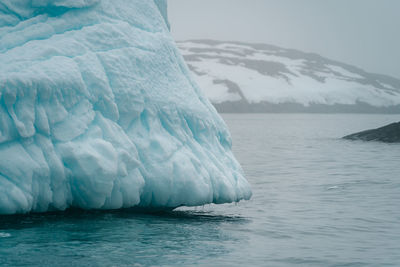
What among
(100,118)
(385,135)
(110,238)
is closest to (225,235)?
(110,238)

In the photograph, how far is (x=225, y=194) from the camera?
28.6ft

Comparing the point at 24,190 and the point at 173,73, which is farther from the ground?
the point at 173,73

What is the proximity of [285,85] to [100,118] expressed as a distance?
3544 inches

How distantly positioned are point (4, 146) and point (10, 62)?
46.8 inches

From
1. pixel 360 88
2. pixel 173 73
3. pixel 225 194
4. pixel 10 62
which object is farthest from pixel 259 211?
pixel 360 88

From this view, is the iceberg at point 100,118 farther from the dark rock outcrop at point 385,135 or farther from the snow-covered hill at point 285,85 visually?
the snow-covered hill at point 285,85

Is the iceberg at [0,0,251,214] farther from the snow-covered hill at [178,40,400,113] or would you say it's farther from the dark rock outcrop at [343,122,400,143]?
the snow-covered hill at [178,40,400,113]

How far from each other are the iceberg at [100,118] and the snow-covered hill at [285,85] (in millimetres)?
75944

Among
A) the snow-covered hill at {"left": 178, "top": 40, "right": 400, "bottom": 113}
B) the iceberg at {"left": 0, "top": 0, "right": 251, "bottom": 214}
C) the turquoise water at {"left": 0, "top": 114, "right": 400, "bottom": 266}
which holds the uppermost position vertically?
the iceberg at {"left": 0, "top": 0, "right": 251, "bottom": 214}

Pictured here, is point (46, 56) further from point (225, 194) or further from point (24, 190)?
point (225, 194)

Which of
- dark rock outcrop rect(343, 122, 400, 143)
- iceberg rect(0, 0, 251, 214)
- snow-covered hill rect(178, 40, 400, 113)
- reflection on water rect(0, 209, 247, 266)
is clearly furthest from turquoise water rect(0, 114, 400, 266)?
snow-covered hill rect(178, 40, 400, 113)

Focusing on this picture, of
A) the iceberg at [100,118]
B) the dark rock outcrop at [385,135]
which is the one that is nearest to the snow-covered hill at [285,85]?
the dark rock outcrop at [385,135]

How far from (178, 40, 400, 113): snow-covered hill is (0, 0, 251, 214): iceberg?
75.9 metres

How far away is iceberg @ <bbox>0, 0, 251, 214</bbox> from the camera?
761cm
